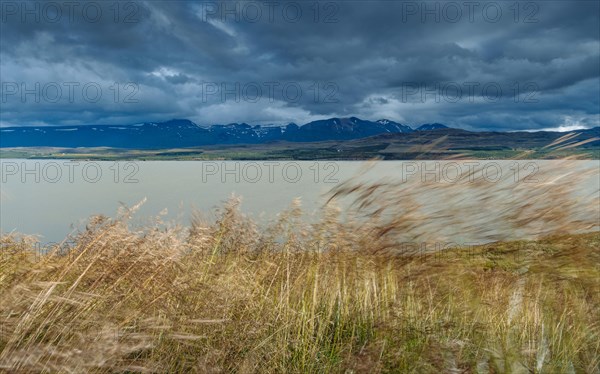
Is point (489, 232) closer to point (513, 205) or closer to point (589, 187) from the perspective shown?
point (513, 205)

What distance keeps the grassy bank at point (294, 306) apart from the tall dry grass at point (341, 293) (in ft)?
0.05

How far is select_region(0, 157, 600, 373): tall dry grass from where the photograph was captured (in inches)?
104

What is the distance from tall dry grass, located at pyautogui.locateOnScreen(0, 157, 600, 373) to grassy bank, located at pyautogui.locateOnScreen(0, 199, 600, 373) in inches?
0.6

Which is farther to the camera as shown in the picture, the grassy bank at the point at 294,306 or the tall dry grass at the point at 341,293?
the tall dry grass at the point at 341,293

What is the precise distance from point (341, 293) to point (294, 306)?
54cm

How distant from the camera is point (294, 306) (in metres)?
3.67

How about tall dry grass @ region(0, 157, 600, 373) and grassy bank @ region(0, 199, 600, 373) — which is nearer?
grassy bank @ region(0, 199, 600, 373)

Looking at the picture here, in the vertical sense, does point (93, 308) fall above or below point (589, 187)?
below

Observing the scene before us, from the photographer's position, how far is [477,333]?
3.36m

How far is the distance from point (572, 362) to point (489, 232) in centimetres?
102

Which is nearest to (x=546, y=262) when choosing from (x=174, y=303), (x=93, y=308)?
(x=174, y=303)

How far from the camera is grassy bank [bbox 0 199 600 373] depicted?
2.51 m

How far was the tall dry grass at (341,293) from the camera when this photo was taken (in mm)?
2631

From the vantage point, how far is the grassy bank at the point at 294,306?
2.51 metres
